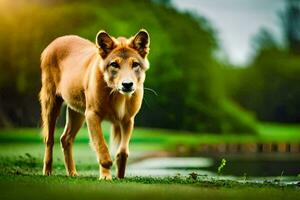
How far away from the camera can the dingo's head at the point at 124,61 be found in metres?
11.1

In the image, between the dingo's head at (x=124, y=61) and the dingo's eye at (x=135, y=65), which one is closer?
the dingo's head at (x=124, y=61)

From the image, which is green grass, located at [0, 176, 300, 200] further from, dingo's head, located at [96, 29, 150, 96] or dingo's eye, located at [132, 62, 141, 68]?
dingo's eye, located at [132, 62, 141, 68]

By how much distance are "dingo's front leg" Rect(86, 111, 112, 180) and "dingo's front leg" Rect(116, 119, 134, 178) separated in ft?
0.85

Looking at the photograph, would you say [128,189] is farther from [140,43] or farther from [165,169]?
[165,169]

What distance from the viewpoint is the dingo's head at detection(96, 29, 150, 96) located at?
36.4 feet

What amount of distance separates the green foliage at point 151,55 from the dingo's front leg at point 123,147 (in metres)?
27.8

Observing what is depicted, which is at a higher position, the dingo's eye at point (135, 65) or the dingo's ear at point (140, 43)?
the dingo's ear at point (140, 43)

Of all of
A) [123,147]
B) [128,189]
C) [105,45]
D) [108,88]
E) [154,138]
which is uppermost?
[105,45]

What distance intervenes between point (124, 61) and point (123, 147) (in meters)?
1.06

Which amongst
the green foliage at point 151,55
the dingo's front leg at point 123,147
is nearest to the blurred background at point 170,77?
the green foliage at point 151,55

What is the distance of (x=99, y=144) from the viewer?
1138 cm

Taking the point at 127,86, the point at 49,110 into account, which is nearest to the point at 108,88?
the point at 127,86

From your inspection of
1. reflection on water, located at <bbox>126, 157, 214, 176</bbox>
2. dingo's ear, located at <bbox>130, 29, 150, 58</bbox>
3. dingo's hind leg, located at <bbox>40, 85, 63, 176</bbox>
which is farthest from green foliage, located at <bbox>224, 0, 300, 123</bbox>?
→ dingo's ear, located at <bbox>130, 29, 150, 58</bbox>

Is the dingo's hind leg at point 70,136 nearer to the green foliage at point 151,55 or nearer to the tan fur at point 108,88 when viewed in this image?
the tan fur at point 108,88
